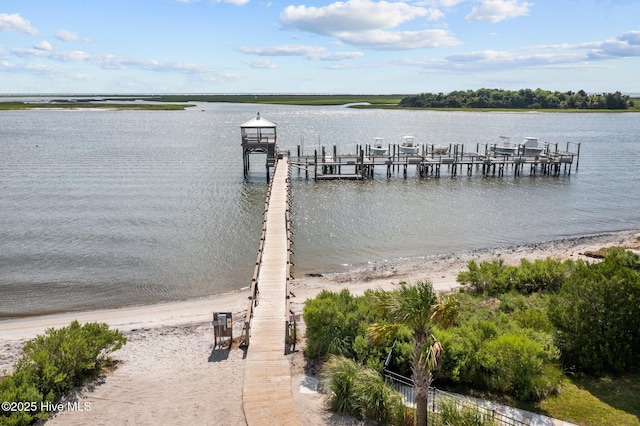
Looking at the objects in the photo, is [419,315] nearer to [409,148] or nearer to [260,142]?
[260,142]

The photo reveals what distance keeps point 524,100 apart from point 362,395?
16827cm

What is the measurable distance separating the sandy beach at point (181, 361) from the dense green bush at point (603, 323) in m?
6.51

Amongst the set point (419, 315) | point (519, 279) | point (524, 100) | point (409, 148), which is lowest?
point (519, 279)

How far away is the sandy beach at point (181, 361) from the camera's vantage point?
456 inches

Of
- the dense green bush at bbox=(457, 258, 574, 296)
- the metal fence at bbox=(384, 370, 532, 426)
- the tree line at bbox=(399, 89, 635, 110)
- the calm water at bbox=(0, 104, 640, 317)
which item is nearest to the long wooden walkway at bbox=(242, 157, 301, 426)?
the metal fence at bbox=(384, 370, 532, 426)

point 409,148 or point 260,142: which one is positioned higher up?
point 260,142

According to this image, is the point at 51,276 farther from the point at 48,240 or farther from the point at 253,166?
the point at 253,166

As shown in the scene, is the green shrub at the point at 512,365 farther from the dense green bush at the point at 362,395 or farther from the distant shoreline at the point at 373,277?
the distant shoreline at the point at 373,277

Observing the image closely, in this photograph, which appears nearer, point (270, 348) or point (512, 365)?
point (512, 365)

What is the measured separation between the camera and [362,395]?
36.5ft

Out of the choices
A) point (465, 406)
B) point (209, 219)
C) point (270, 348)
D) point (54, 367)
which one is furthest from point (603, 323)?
point (209, 219)

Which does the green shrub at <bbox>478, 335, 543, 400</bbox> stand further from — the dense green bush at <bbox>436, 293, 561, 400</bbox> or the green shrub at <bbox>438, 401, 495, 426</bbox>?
the green shrub at <bbox>438, 401, 495, 426</bbox>

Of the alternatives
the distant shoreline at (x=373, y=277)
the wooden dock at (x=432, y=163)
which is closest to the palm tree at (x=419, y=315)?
the distant shoreline at (x=373, y=277)

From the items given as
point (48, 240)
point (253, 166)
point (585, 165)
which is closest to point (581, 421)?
point (48, 240)
